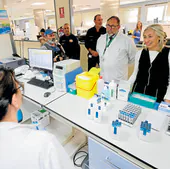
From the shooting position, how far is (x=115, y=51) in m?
1.98

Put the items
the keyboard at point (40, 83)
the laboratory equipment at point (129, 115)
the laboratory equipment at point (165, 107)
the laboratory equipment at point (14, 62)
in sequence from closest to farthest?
the laboratory equipment at point (129, 115)
the laboratory equipment at point (165, 107)
the keyboard at point (40, 83)
the laboratory equipment at point (14, 62)

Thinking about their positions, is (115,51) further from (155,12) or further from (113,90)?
(155,12)

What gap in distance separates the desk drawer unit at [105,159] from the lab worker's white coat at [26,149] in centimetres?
44

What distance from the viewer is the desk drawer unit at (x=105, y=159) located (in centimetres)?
87

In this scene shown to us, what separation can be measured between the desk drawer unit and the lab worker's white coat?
440 millimetres

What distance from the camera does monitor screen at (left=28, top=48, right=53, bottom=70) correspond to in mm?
1861

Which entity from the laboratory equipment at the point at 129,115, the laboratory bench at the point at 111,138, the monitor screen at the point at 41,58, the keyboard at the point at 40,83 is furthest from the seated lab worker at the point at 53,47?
the laboratory equipment at the point at 129,115

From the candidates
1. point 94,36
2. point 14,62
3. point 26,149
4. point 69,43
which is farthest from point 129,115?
point 69,43

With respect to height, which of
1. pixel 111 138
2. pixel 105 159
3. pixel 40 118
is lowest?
pixel 40 118

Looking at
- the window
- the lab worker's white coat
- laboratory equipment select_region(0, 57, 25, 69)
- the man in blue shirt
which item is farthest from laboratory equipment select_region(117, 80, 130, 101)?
the window

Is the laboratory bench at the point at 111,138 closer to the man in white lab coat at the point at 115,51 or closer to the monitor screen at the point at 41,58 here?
the monitor screen at the point at 41,58

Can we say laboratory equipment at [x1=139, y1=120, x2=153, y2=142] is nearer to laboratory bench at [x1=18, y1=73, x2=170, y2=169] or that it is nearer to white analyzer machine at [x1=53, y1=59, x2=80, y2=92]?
laboratory bench at [x1=18, y1=73, x2=170, y2=169]

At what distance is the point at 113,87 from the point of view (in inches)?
51.9

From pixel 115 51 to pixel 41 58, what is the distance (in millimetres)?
1022
